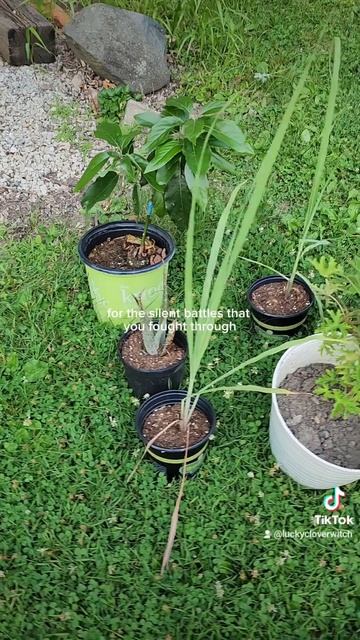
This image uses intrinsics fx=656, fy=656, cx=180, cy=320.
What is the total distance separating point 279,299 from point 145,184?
63cm

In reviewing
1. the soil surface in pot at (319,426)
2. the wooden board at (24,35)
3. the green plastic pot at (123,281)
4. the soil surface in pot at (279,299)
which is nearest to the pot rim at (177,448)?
the soil surface in pot at (319,426)

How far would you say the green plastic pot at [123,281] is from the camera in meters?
2.20

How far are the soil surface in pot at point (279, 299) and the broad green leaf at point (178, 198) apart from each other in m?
0.39

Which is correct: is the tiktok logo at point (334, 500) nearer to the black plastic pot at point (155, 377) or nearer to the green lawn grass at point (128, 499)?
the green lawn grass at point (128, 499)

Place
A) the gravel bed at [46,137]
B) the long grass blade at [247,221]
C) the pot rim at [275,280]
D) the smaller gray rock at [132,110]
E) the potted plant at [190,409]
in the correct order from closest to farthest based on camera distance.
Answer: the long grass blade at [247,221] < the potted plant at [190,409] < the pot rim at [275,280] < the gravel bed at [46,137] < the smaller gray rock at [132,110]

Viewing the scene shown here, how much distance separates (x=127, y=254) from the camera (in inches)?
94.7

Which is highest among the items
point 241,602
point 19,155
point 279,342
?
point 19,155

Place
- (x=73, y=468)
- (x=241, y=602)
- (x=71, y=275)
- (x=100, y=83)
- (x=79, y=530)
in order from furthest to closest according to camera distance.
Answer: (x=100, y=83)
(x=71, y=275)
(x=73, y=468)
(x=79, y=530)
(x=241, y=602)

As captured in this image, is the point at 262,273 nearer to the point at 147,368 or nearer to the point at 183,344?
the point at 183,344

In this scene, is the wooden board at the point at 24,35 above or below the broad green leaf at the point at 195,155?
below

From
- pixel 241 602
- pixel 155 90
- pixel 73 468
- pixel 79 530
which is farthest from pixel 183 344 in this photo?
pixel 155 90

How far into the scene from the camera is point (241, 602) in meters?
1.75

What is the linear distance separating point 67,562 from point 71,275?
113cm

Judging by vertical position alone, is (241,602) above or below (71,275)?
below
